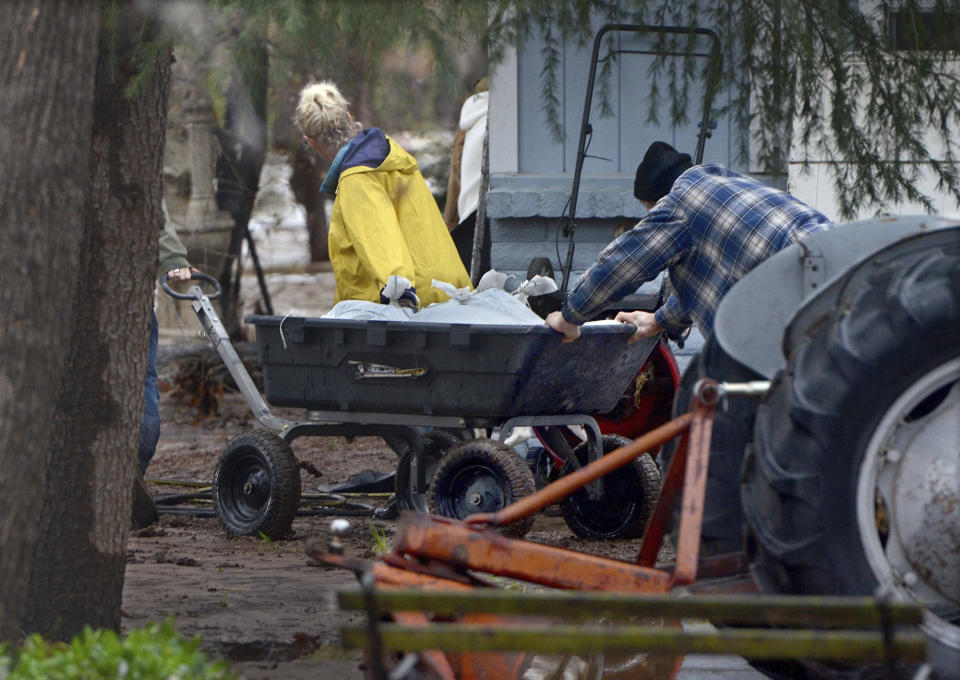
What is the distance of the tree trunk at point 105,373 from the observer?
373 cm

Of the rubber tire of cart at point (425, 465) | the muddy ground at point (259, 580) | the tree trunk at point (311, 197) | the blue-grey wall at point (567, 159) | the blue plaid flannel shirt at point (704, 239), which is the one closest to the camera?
the muddy ground at point (259, 580)

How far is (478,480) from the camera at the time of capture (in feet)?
18.4

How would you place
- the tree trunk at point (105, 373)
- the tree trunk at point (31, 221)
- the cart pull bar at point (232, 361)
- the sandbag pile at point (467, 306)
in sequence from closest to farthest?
1. the tree trunk at point (31, 221)
2. the tree trunk at point (105, 373)
3. the sandbag pile at point (467, 306)
4. the cart pull bar at point (232, 361)

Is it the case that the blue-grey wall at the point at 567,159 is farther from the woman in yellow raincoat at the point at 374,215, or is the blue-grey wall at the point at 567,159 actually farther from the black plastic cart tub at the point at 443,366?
the black plastic cart tub at the point at 443,366

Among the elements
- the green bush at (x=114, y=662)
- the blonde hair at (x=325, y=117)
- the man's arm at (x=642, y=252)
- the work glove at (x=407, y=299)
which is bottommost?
the green bush at (x=114, y=662)

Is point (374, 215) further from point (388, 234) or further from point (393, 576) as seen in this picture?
point (393, 576)

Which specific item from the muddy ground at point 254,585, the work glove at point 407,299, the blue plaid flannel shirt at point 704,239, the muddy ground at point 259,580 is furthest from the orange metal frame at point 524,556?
the work glove at point 407,299

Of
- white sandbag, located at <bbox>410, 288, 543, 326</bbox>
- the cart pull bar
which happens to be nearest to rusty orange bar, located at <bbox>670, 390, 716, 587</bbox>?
white sandbag, located at <bbox>410, 288, 543, 326</bbox>

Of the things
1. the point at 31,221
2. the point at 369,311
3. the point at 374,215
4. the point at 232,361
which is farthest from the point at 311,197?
the point at 31,221

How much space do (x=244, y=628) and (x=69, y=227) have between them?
59.1 inches

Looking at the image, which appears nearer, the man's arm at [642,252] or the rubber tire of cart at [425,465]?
the man's arm at [642,252]

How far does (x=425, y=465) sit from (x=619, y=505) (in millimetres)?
900

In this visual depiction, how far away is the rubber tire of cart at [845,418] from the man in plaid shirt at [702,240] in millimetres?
1636

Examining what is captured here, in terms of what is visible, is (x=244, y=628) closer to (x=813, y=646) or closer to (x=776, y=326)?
(x=776, y=326)
